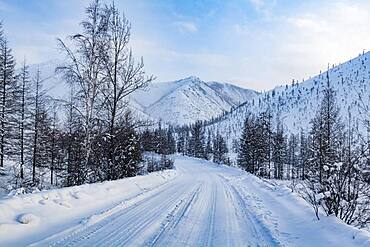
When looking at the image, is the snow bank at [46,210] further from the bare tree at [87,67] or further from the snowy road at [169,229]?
the bare tree at [87,67]

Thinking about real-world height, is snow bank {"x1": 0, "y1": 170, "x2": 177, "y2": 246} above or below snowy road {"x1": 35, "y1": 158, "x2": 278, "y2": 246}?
above

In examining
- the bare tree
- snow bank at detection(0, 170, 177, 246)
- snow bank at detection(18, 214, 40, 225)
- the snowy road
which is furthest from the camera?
the bare tree

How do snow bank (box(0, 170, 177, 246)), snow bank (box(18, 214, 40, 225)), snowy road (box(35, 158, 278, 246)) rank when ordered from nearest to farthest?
snowy road (box(35, 158, 278, 246))
snow bank (box(0, 170, 177, 246))
snow bank (box(18, 214, 40, 225))

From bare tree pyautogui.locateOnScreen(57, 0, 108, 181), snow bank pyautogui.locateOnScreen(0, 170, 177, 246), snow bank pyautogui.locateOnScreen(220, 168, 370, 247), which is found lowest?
snow bank pyautogui.locateOnScreen(220, 168, 370, 247)

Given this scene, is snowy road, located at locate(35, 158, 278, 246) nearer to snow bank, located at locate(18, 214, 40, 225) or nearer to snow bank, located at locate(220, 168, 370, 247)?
snow bank, located at locate(220, 168, 370, 247)

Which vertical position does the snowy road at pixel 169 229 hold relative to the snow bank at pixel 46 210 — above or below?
below

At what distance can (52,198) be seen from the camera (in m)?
9.29

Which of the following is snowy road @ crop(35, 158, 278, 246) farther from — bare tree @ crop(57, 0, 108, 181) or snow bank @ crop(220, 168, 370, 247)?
bare tree @ crop(57, 0, 108, 181)

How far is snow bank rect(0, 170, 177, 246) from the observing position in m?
6.64

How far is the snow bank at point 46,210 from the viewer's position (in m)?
6.64

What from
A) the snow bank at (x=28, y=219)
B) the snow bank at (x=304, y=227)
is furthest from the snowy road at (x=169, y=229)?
the snow bank at (x=28, y=219)

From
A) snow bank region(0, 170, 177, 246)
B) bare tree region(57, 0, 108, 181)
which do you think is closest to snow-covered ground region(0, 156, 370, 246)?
snow bank region(0, 170, 177, 246)

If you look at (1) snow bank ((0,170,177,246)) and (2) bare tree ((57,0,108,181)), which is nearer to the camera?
(1) snow bank ((0,170,177,246))

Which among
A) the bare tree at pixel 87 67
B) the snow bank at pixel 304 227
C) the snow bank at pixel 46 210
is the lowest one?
the snow bank at pixel 304 227
